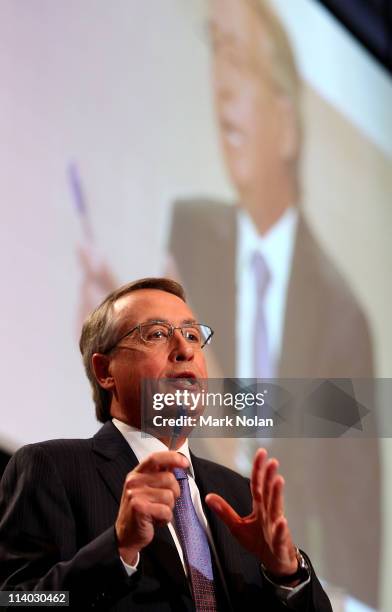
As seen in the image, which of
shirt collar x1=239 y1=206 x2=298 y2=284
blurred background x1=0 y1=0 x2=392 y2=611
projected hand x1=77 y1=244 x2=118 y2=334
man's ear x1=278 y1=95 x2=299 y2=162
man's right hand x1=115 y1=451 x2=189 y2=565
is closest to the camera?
man's right hand x1=115 y1=451 x2=189 y2=565

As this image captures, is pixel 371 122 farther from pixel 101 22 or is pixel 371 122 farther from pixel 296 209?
pixel 101 22

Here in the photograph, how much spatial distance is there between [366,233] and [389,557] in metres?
1.66

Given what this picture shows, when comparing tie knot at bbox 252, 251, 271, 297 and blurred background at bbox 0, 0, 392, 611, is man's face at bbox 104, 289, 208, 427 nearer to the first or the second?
blurred background at bbox 0, 0, 392, 611

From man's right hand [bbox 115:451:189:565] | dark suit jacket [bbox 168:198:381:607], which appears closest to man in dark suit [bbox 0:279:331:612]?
man's right hand [bbox 115:451:189:565]

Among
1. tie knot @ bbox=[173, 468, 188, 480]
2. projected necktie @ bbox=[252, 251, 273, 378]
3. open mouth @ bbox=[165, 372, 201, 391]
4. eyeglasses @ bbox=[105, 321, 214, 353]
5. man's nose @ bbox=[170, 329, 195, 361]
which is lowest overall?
tie knot @ bbox=[173, 468, 188, 480]

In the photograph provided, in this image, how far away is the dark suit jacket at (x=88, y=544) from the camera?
1.42 m

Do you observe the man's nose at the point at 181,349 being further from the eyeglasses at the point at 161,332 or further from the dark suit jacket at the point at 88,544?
the dark suit jacket at the point at 88,544

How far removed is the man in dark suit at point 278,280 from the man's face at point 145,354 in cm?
159

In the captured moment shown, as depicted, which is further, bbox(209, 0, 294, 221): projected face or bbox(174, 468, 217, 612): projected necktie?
bbox(209, 0, 294, 221): projected face

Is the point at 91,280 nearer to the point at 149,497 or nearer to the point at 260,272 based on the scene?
the point at 260,272

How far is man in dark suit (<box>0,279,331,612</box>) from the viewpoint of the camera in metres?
1.40

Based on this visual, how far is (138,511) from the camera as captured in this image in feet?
4.42

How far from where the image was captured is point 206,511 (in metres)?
1.73

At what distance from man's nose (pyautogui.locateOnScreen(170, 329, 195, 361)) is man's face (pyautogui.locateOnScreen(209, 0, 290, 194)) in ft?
7.43
